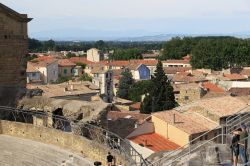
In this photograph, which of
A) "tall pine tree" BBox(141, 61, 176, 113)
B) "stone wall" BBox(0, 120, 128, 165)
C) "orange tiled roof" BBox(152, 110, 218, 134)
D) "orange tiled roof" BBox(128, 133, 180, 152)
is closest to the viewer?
"stone wall" BBox(0, 120, 128, 165)

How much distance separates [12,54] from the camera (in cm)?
2289

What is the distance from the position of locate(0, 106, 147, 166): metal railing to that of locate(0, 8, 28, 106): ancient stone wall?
1.34 meters

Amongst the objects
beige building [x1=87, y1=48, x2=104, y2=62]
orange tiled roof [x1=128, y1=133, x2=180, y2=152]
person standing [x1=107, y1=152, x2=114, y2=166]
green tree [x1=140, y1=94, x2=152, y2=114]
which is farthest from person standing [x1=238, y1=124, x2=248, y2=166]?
beige building [x1=87, y1=48, x2=104, y2=62]

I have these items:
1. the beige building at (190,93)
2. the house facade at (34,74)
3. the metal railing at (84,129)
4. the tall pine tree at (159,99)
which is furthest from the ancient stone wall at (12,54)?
the house facade at (34,74)

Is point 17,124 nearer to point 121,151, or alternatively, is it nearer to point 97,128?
point 97,128

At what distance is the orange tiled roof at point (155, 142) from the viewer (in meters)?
28.7

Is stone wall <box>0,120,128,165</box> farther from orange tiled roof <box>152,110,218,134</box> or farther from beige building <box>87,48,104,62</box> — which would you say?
beige building <box>87,48,104,62</box>

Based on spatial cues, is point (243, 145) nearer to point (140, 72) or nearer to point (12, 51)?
point (12, 51)

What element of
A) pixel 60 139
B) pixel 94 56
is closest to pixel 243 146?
pixel 60 139

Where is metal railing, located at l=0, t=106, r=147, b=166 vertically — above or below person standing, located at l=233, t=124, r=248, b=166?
below

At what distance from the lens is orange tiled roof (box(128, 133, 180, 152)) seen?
94.1ft

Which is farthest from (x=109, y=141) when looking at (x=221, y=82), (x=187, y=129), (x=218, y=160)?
(x=221, y=82)

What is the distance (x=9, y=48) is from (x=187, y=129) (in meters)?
13.4

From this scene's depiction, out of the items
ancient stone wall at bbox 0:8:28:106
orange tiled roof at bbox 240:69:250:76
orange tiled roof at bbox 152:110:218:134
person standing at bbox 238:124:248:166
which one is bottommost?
orange tiled roof at bbox 240:69:250:76
